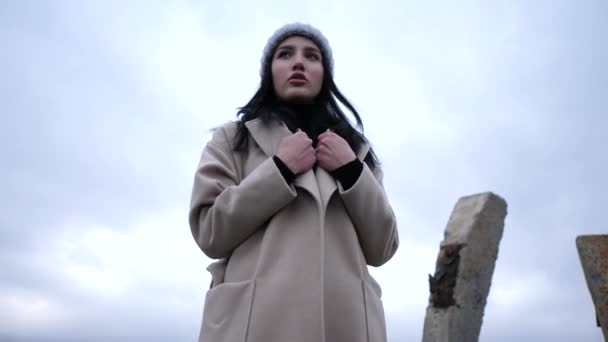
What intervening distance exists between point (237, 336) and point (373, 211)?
2.08 ft

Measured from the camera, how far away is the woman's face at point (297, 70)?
2.17 m

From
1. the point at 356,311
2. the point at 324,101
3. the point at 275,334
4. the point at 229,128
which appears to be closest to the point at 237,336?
the point at 275,334

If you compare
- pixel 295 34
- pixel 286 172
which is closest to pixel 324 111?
pixel 295 34

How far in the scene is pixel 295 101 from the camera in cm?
221

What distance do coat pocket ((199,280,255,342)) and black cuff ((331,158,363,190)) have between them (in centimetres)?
48

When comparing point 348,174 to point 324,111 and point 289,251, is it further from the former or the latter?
point 324,111

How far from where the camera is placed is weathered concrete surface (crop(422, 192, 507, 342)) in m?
4.48

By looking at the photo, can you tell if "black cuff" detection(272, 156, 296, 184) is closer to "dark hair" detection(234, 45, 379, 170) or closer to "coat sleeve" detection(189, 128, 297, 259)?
"coat sleeve" detection(189, 128, 297, 259)

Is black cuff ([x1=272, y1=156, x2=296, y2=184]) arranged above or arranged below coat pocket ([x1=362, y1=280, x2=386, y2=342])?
above

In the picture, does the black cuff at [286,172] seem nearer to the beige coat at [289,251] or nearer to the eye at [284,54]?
the beige coat at [289,251]

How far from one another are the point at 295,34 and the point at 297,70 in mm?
250

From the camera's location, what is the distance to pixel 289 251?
169 centimetres

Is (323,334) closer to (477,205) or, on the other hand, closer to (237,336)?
(237,336)

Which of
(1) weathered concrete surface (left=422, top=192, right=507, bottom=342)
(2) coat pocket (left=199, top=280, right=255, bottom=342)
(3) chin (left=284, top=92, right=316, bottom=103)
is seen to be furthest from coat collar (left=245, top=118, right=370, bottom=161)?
(1) weathered concrete surface (left=422, top=192, right=507, bottom=342)
